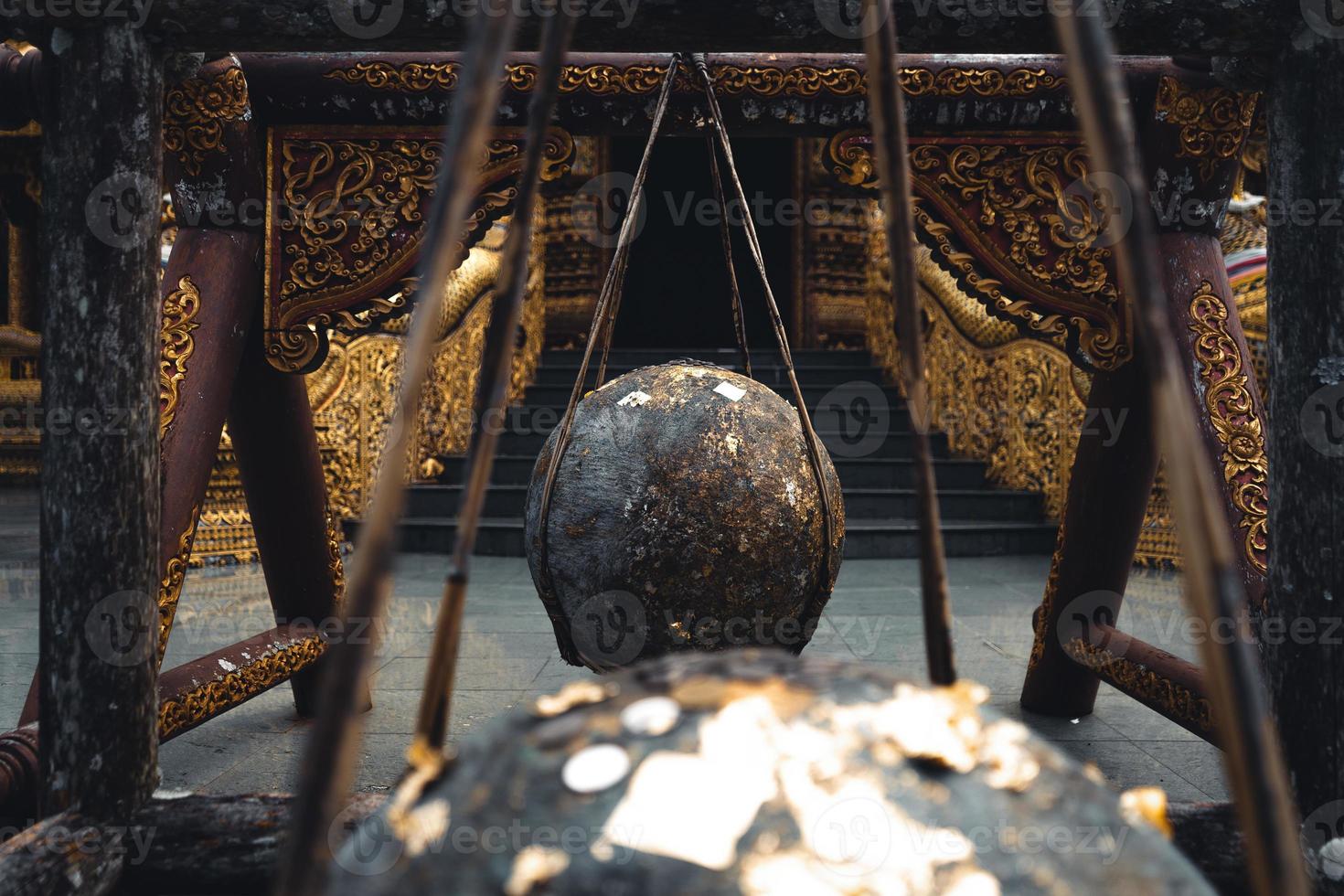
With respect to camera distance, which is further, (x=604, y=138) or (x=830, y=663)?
(x=604, y=138)

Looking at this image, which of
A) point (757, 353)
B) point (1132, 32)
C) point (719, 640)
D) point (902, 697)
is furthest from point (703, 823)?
point (757, 353)

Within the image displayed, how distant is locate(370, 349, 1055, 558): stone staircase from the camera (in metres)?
6.05

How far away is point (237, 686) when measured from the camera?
2.26 m

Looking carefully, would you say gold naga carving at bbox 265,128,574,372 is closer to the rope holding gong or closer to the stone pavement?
the rope holding gong

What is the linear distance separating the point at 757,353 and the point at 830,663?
28.2 ft

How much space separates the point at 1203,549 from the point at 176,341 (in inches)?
80.4

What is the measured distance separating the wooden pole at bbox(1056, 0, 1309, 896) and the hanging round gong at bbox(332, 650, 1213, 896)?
75 mm

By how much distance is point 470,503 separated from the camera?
0.71 metres

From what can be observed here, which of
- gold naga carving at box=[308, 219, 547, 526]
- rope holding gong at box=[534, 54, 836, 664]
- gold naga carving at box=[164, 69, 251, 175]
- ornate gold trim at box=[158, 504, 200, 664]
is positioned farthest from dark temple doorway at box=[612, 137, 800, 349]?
ornate gold trim at box=[158, 504, 200, 664]

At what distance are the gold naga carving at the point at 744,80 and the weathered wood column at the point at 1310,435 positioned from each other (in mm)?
679

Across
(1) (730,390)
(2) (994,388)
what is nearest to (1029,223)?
(1) (730,390)

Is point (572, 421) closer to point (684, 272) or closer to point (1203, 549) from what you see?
point (1203, 549)

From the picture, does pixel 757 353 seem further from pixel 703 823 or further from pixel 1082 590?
pixel 703 823

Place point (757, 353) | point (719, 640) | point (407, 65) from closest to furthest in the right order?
point (719, 640), point (407, 65), point (757, 353)
